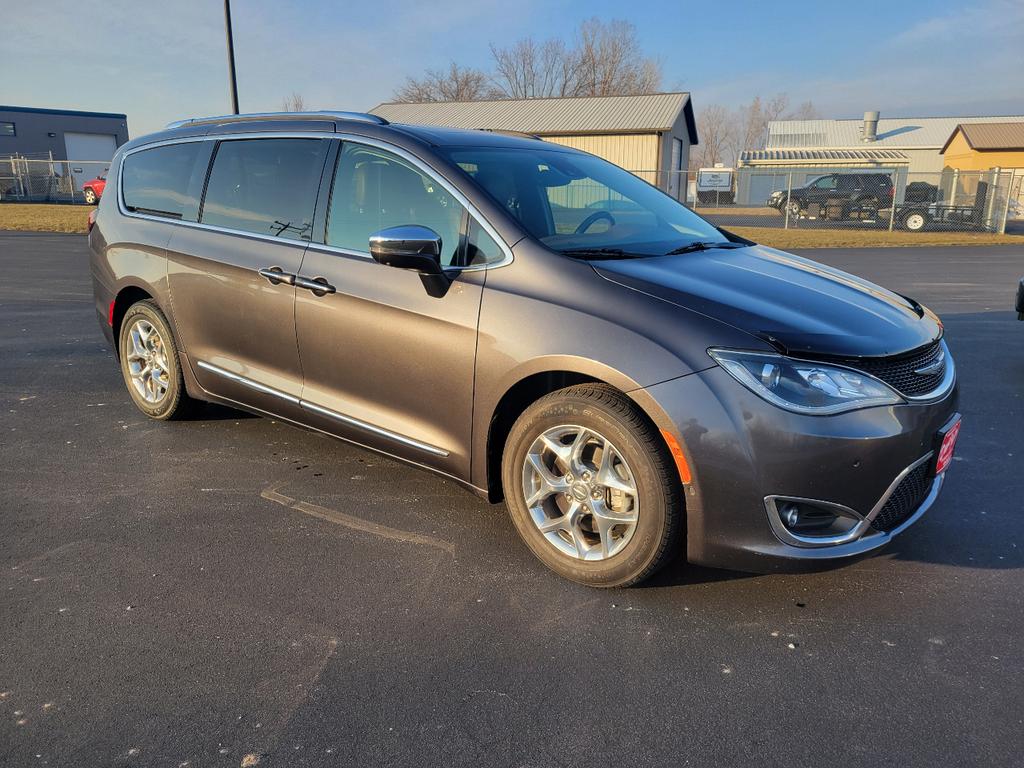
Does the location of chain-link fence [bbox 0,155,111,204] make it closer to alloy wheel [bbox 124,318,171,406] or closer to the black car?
the black car

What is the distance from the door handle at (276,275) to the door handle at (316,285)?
1.9 inches

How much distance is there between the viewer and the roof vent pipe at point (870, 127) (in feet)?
177

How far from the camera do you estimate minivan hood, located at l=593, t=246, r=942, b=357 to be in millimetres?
2797

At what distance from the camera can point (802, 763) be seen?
2.17 meters

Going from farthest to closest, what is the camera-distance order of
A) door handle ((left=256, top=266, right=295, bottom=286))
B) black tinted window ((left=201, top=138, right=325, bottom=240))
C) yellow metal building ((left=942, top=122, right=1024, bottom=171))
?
1. yellow metal building ((left=942, top=122, right=1024, bottom=171))
2. black tinted window ((left=201, top=138, right=325, bottom=240))
3. door handle ((left=256, top=266, right=295, bottom=286))

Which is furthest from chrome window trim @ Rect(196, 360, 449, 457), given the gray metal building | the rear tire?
the gray metal building

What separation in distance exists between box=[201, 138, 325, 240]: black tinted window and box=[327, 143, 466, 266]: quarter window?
194mm

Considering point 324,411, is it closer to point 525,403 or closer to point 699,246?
point 525,403

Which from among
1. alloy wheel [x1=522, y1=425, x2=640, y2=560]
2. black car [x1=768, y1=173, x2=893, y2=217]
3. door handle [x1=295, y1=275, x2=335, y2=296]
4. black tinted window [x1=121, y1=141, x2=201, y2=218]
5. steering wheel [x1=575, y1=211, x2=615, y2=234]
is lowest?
alloy wheel [x1=522, y1=425, x2=640, y2=560]

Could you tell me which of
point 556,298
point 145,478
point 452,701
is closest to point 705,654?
point 452,701

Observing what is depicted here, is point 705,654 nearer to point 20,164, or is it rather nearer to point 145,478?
point 145,478

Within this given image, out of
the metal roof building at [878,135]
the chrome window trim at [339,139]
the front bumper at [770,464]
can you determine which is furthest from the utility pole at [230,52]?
the metal roof building at [878,135]

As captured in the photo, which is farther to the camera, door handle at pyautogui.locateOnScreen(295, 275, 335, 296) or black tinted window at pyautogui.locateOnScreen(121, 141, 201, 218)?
black tinted window at pyautogui.locateOnScreen(121, 141, 201, 218)

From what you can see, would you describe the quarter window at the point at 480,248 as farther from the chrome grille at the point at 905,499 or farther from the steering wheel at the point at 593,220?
the chrome grille at the point at 905,499
